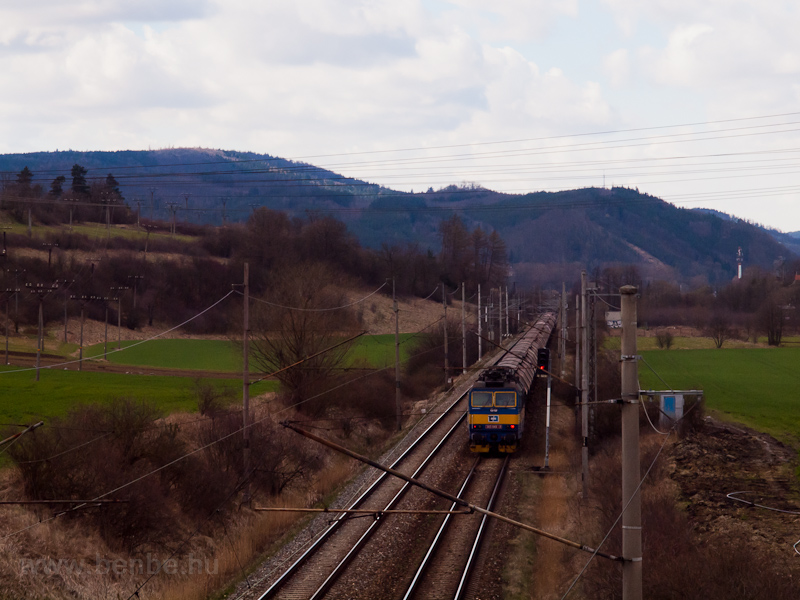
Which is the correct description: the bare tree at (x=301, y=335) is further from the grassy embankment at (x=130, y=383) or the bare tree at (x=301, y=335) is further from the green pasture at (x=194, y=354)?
the green pasture at (x=194, y=354)

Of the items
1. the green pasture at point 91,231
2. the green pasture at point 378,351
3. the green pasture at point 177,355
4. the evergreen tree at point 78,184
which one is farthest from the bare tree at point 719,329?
the evergreen tree at point 78,184

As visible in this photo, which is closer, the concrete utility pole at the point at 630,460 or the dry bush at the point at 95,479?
the concrete utility pole at the point at 630,460

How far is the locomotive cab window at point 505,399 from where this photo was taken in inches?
1230

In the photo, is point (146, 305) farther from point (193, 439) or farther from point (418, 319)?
point (193, 439)

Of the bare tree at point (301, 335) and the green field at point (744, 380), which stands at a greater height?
the bare tree at point (301, 335)

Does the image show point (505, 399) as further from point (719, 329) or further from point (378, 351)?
point (719, 329)

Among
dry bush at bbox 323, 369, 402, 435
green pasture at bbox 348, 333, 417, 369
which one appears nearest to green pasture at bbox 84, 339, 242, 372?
green pasture at bbox 348, 333, 417, 369

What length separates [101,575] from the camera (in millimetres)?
19281

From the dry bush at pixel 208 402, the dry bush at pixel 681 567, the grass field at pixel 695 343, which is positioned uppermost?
the dry bush at pixel 681 567

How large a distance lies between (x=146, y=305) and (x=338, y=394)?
219 feet

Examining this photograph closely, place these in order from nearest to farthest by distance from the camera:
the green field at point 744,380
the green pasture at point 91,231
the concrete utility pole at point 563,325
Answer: the concrete utility pole at point 563,325 < the green field at point 744,380 < the green pasture at point 91,231

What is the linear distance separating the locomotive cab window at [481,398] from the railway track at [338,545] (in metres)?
2.99

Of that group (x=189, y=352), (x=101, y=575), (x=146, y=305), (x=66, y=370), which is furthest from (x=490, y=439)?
(x=146, y=305)

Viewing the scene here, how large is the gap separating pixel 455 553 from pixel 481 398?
39.0 feet
